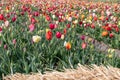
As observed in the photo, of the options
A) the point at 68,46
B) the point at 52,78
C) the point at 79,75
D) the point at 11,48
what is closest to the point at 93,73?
the point at 79,75

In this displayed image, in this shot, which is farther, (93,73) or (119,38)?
(119,38)

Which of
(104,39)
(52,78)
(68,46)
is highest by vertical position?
(52,78)

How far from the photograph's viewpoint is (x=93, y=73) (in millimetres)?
2295

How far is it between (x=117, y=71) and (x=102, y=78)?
134mm

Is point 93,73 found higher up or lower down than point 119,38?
higher up

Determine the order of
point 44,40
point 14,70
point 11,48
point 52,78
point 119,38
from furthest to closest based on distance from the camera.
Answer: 1. point 119,38
2. point 44,40
3. point 11,48
4. point 14,70
5. point 52,78

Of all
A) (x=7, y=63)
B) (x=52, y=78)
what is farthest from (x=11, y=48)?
(x=52, y=78)

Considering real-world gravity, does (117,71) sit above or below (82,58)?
above

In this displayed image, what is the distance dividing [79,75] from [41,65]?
2.16 meters

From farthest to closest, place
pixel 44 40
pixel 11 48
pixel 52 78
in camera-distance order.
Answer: pixel 44 40
pixel 11 48
pixel 52 78

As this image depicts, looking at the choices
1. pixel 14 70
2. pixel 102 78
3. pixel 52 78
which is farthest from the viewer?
pixel 14 70

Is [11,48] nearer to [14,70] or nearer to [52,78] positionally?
[14,70]

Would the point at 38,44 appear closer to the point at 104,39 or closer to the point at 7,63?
the point at 7,63

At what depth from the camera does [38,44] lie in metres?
5.43
